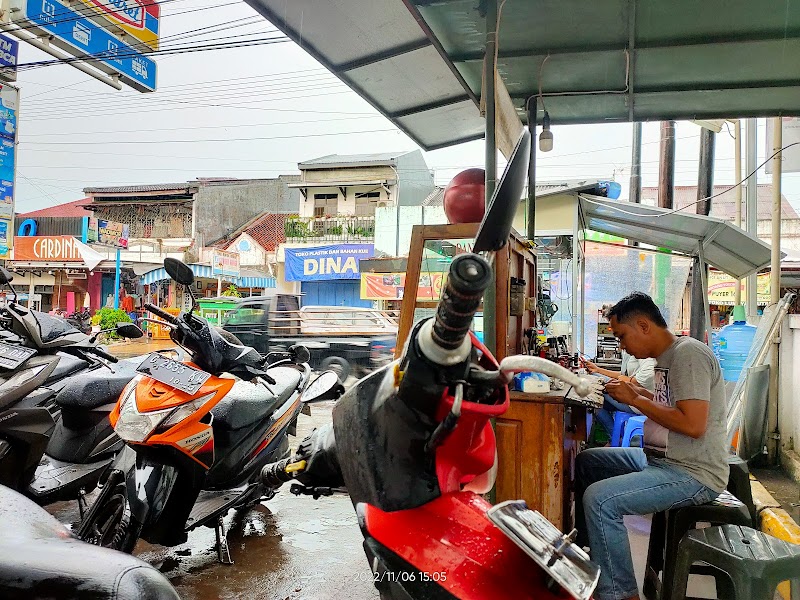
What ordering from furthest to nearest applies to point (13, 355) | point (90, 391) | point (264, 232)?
point (264, 232)
point (90, 391)
point (13, 355)

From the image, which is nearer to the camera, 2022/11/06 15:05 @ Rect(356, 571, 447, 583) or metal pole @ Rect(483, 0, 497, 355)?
2022/11/06 15:05 @ Rect(356, 571, 447, 583)

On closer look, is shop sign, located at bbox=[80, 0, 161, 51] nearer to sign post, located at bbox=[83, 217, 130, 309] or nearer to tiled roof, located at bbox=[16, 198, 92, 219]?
sign post, located at bbox=[83, 217, 130, 309]

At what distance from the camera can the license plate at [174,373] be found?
9.13 feet

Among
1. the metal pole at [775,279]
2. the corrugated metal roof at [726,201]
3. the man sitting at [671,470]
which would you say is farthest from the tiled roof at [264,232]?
the man sitting at [671,470]

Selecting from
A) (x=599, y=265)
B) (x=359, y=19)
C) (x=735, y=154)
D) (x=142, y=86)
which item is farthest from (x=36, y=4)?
(x=735, y=154)

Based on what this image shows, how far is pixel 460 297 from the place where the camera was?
931 mm

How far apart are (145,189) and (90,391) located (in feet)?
81.9

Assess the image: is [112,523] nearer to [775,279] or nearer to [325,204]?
[775,279]

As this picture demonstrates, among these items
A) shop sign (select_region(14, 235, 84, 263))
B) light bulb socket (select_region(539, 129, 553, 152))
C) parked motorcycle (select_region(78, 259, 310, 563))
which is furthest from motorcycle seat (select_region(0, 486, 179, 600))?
Answer: shop sign (select_region(14, 235, 84, 263))

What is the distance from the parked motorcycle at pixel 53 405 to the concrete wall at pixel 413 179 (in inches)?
756

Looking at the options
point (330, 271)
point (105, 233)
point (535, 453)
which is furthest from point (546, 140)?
point (105, 233)

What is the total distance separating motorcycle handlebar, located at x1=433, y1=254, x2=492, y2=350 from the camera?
905mm

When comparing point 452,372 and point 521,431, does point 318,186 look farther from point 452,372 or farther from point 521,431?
point 452,372

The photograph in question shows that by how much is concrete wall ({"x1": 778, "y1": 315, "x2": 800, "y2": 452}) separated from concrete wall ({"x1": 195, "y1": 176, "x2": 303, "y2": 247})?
2355 centimetres
